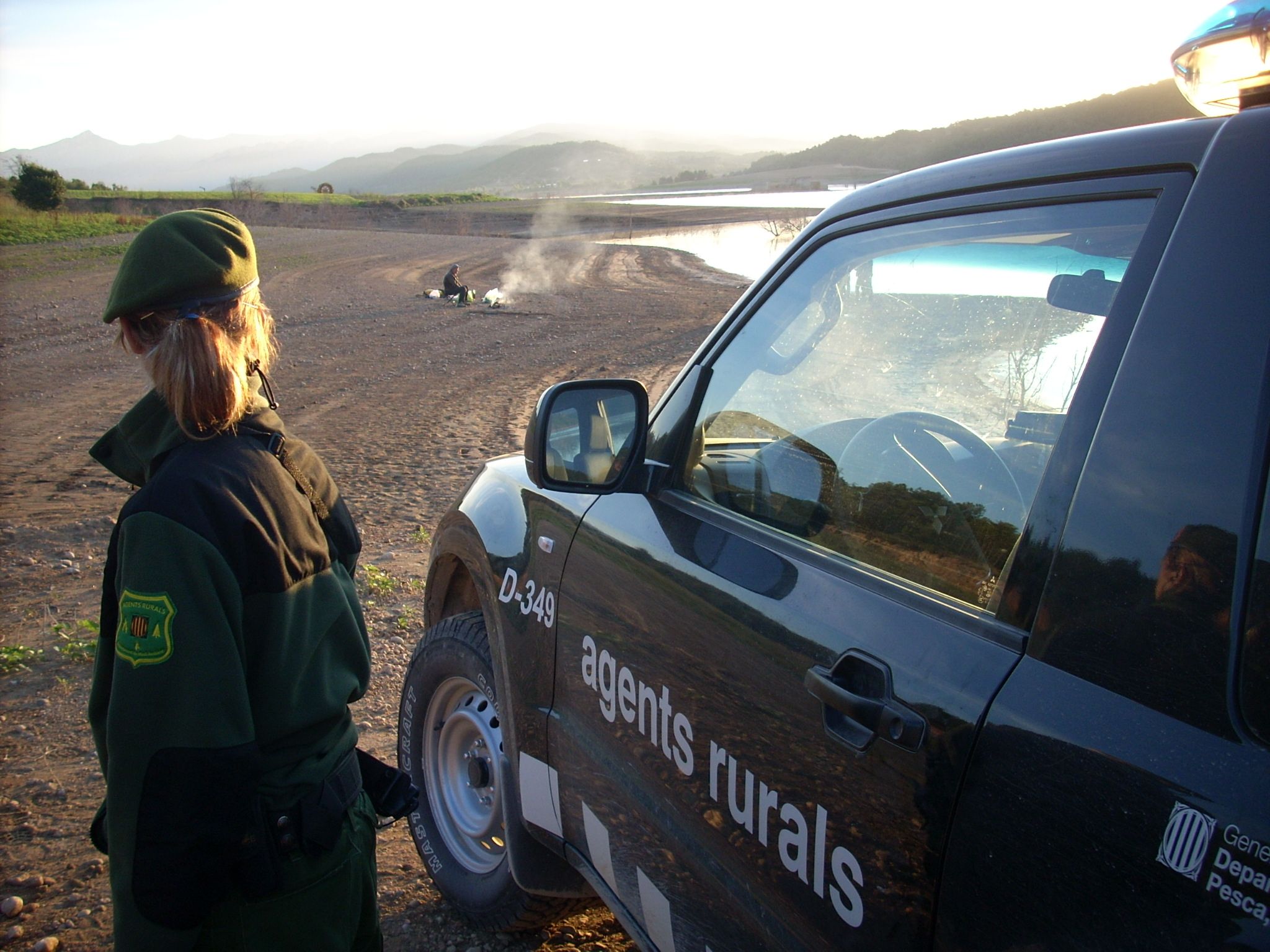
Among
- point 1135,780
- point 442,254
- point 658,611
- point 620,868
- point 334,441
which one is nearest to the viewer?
point 1135,780

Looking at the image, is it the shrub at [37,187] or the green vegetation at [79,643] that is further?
the shrub at [37,187]

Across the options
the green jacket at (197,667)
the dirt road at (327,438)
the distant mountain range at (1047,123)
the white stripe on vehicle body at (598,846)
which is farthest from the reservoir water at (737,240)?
the green jacket at (197,667)

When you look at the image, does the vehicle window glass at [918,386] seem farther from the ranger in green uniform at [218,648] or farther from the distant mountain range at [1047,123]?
the ranger in green uniform at [218,648]

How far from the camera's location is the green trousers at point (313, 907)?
166 cm

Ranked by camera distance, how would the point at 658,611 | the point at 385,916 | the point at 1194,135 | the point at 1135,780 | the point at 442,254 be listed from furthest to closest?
the point at 442,254 < the point at 385,916 < the point at 658,611 < the point at 1194,135 < the point at 1135,780

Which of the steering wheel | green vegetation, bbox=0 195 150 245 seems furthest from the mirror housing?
green vegetation, bbox=0 195 150 245

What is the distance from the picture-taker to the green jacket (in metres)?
1.48

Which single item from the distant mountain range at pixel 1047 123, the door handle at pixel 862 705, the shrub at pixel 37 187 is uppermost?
the shrub at pixel 37 187

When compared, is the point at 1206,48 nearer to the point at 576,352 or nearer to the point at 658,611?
the point at 658,611

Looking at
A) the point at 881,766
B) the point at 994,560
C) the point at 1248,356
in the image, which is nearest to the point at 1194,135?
the point at 1248,356

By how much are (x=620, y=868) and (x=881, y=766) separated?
927 millimetres

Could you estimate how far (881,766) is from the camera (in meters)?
1.22

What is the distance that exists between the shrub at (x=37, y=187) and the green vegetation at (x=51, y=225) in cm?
151

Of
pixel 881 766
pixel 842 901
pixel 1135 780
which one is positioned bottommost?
pixel 842 901
